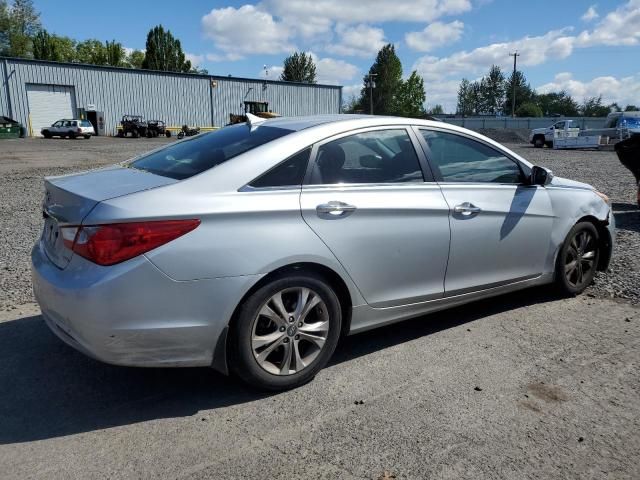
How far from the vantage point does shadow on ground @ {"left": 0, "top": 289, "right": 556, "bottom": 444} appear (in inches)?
120

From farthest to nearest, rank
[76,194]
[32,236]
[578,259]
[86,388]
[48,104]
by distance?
1. [48,104]
2. [32,236]
3. [578,259]
4. [86,388]
5. [76,194]

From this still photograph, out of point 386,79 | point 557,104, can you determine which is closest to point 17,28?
point 386,79

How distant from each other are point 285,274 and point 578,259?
313cm

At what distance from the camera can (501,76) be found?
135 metres

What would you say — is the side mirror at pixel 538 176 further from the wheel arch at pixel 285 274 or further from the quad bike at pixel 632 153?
the quad bike at pixel 632 153

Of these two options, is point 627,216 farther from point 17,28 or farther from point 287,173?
point 17,28

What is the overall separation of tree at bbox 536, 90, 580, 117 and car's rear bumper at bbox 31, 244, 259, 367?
130641 millimetres

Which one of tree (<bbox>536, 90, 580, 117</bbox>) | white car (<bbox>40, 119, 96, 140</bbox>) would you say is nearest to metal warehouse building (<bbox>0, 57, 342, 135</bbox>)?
white car (<bbox>40, 119, 96, 140</bbox>)

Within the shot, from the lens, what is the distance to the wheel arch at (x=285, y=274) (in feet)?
10.2

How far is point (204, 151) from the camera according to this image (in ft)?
Answer: 12.1

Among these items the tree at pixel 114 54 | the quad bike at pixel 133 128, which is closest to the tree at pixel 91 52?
the tree at pixel 114 54

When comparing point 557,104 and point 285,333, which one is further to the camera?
point 557,104

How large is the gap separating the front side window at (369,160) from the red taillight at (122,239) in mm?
999

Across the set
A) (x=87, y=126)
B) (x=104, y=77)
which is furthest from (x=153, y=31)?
(x=87, y=126)
